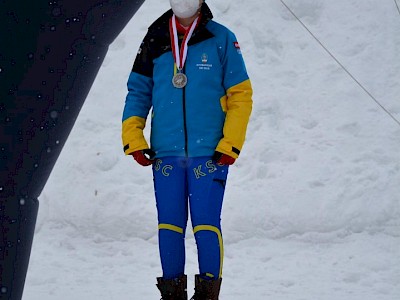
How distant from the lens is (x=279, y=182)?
5.76 meters

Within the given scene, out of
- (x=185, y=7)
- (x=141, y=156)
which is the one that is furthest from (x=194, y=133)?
(x=185, y=7)

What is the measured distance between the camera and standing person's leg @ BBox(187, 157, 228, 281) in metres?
2.37

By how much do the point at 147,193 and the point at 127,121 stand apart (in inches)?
133

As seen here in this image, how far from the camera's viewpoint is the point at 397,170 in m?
5.74

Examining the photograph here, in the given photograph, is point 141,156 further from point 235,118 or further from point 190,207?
point 235,118

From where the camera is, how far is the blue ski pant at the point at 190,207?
2373mm

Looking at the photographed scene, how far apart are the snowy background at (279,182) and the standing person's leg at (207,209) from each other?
1154 mm

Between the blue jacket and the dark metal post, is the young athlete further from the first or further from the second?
the dark metal post

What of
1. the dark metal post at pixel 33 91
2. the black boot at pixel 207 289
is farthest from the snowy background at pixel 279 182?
the dark metal post at pixel 33 91

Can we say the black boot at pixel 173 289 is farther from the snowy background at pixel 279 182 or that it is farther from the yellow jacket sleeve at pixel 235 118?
the snowy background at pixel 279 182

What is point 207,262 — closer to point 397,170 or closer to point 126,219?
point 126,219

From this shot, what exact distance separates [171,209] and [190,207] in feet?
0.26

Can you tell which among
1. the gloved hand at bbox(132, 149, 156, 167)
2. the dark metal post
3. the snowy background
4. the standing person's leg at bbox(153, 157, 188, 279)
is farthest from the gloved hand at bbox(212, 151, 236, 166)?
the snowy background

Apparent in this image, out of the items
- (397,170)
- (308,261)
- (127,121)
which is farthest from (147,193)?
(127,121)
